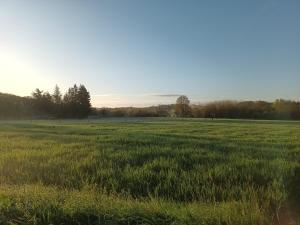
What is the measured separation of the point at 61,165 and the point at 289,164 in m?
6.66

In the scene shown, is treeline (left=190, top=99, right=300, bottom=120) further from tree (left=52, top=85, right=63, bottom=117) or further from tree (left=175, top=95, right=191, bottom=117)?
tree (left=52, top=85, right=63, bottom=117)

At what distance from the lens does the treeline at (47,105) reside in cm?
9519

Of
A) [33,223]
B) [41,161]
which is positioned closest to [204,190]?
[33,223]

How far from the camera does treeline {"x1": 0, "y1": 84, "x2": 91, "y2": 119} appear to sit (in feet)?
312

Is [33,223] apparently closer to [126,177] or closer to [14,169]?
[126,177]

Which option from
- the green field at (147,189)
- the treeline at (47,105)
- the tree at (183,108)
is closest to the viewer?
the green field at (147,189)

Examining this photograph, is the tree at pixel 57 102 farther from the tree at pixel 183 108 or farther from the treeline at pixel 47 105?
the tree at pixel 183 108

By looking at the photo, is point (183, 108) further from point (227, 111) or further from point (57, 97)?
point (57, 97)

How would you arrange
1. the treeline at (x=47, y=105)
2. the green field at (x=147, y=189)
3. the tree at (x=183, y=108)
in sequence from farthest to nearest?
the tree at (x=183, y=108) → the treeline at (x=47, y=105) → the green field at (x=147, y=189)

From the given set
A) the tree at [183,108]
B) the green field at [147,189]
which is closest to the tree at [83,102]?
the tree at [183,108]

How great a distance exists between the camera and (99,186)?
30.4ft

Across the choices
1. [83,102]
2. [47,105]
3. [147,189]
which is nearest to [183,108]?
[83,102]

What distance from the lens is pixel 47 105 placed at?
10006 centimetres

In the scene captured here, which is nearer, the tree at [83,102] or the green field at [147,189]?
the green field at [147,189]
